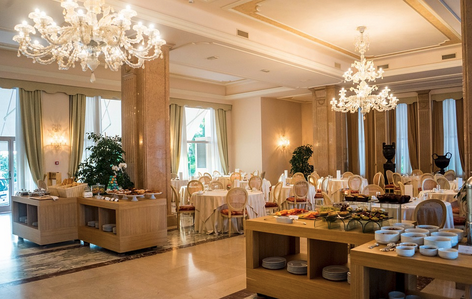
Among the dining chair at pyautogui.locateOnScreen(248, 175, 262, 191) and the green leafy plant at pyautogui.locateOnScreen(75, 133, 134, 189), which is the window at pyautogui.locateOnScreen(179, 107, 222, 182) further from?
the green leafy plant at pyautogui.locateOnScreen(75, 133, 134, 189)

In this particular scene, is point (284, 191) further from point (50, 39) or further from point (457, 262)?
point (457, 262)

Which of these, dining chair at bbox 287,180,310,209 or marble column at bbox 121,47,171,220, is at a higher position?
marble column at bbox 121,47,171,220

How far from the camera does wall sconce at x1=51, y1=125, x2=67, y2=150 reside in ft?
37.2

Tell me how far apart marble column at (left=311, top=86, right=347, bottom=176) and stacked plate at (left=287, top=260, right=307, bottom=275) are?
957 cm

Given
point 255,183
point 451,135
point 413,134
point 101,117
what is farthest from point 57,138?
point 451,135

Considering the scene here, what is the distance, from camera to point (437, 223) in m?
4.85

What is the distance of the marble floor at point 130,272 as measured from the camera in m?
4.51

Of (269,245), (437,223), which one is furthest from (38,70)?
(437,223)

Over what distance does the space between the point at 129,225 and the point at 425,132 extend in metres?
12.6

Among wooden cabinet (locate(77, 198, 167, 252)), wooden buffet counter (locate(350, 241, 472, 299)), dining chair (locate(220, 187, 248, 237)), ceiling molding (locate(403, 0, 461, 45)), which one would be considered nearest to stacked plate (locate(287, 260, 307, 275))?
wooden buffet counter (locate(350, 241, 472, 299))

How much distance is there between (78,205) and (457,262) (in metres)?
6.33

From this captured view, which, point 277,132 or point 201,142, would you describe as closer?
point 201,142

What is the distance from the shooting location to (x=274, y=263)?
13.8ft

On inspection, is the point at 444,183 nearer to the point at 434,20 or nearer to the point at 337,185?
the point at 337,185
